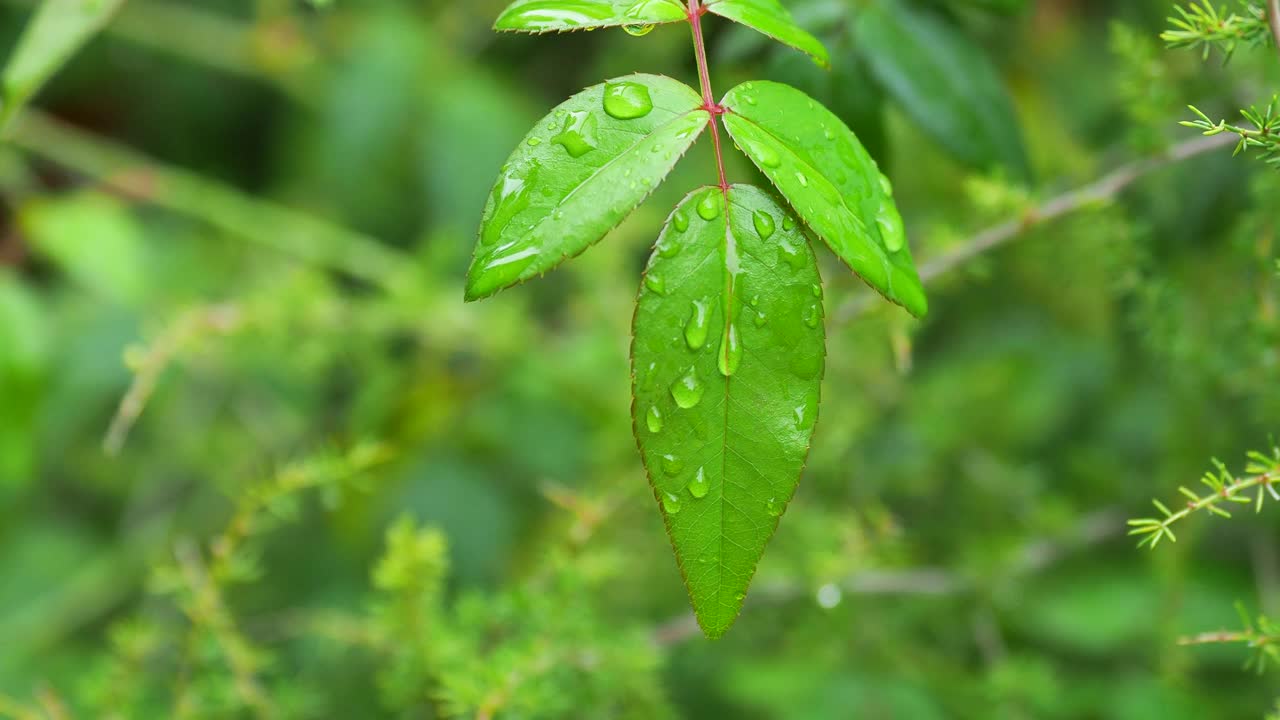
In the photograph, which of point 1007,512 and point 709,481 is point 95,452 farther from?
point 709,481

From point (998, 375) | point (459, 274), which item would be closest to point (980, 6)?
point (998, 375)

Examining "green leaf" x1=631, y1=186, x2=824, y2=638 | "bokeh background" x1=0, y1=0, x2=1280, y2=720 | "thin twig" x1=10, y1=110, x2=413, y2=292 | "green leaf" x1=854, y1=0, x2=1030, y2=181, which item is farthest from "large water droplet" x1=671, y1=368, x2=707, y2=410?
"thin twig" x1=10, y1=110, x2=413, y2=292

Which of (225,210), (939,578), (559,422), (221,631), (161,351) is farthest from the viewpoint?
(225,210)

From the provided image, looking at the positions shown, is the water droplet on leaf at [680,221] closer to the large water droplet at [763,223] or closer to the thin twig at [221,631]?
the large water droplet at [763,223]

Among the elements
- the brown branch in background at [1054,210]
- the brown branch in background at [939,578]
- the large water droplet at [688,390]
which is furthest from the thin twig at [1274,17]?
the brown branch in background at [939,578]

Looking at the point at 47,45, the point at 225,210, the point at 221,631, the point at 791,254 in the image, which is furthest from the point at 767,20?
the point at 225,210

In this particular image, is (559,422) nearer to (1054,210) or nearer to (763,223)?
(1054,210)
